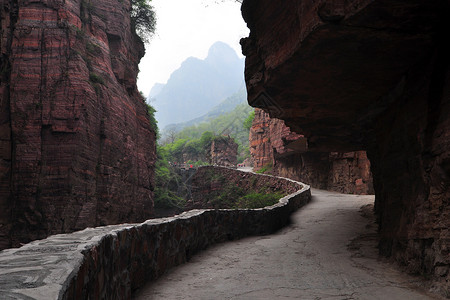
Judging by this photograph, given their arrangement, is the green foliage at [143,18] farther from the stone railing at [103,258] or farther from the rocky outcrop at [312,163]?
the stone railing at [103,258]

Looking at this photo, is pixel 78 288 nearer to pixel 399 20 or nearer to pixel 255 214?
pixel 399 20

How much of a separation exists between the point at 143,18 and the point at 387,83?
23.0 metres

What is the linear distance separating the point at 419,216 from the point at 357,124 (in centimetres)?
345

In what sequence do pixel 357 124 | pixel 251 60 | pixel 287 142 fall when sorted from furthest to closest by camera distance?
pixel 287 142
pixel 357 124
pixel 251 60

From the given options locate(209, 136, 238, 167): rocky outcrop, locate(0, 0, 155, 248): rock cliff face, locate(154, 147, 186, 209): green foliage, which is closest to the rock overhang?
locate(0, 0, 155, 248): rock cliff face

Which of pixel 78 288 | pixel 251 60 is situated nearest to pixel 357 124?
pixel 251 60

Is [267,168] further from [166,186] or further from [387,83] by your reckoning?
[387,83]

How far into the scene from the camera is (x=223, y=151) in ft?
160

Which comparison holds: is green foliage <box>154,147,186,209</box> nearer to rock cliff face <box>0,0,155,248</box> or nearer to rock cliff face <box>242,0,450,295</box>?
rock cliff face <box>0,0,155,248</box>

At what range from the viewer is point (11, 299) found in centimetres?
152

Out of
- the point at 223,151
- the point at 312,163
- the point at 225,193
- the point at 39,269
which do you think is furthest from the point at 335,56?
the point at 223,151

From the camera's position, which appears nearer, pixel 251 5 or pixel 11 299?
→ pixel 11 299

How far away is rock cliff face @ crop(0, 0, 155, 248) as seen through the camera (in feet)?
43.1

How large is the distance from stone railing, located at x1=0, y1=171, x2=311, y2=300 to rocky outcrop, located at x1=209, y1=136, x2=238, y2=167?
133ft
